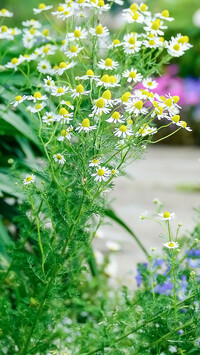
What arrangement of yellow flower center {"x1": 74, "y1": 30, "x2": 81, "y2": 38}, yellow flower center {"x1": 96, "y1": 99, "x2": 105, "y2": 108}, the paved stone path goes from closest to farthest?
yellow flower center {"x1": 96, "y1": 99, "x2": 105, "y2": 108} → yellow flower center {"x1": 74, "y1": 30, "x2": 81, "y2": 38} → the paved stone path

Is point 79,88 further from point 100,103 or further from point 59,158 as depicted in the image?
point 59,158

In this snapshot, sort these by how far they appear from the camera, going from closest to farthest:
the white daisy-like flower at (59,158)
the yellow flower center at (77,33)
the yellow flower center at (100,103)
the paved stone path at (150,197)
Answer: the yellow flower center at (100,103), the white daisy-like flower at (59,158), the yellow flower center at (77,33), the paved stone path at (150,197)

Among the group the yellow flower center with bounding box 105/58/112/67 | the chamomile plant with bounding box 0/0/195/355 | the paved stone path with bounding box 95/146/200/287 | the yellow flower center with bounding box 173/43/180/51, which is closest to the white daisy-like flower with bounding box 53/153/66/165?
the chamomile plant with bounding box 0/0/195/355

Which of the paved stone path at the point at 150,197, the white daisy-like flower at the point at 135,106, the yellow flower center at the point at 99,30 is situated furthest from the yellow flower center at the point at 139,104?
the paved stone path at the point at 150,197

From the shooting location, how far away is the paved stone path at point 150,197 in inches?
128

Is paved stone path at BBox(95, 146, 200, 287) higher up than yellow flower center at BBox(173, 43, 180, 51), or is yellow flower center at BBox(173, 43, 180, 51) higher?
paved stone path at BBox(95, 146, 200, 287)

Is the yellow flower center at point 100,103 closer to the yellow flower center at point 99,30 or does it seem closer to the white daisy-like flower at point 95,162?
the white daisy-like flower at point 95,162

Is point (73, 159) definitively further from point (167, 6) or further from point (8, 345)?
point (167, 6)

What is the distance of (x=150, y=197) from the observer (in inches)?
173

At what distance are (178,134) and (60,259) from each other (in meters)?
5.48

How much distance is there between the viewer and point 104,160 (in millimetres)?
1369

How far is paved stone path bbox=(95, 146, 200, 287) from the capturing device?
325 cm

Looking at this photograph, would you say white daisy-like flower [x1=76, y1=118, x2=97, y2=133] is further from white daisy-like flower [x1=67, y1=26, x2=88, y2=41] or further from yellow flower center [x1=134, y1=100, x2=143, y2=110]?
white daisy-like flower [x1=67, y1=26, x2=88, y2=41]

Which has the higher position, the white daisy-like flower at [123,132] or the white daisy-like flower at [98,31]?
the white daisy-like flower at [98,31]
